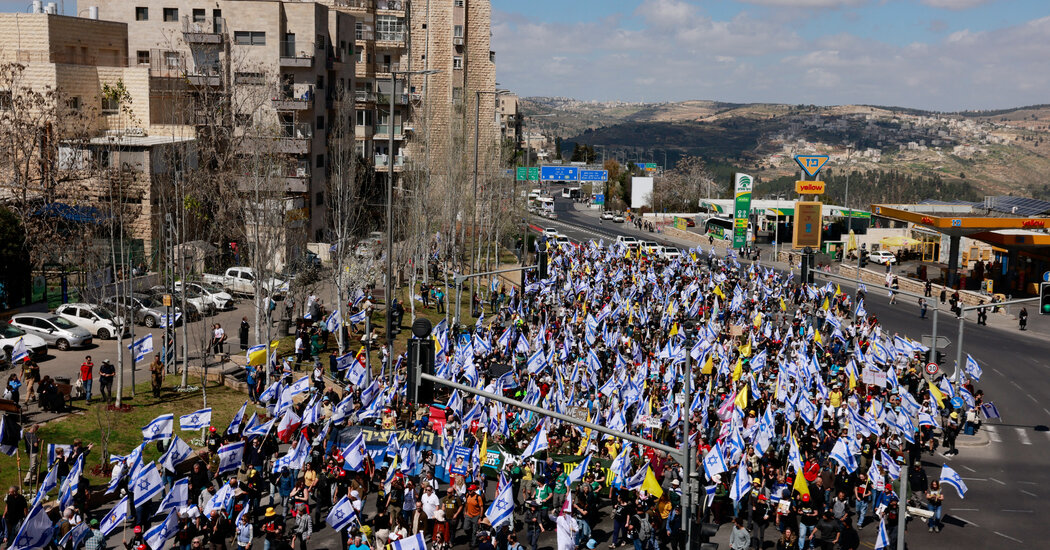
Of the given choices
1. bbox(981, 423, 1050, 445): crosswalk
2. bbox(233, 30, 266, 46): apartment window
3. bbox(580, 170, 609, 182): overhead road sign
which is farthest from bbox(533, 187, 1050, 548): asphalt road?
bbox(580, 170, 609, 182): overhead road sign

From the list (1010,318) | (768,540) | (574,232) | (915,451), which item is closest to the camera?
(768,540)

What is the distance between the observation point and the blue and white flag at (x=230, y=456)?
21.8m

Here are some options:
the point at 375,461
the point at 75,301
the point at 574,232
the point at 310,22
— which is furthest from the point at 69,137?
the point at 574,232

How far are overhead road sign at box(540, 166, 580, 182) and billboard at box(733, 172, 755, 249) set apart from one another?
3028 cm

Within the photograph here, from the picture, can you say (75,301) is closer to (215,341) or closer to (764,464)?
(215,341)

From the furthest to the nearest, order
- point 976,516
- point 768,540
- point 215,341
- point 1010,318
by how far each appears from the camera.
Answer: point 1010,318
point 215,341
point 976,516
point 768,540

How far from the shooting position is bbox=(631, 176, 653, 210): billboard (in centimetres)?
13862

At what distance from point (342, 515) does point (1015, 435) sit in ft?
75.3

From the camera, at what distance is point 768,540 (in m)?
22.0

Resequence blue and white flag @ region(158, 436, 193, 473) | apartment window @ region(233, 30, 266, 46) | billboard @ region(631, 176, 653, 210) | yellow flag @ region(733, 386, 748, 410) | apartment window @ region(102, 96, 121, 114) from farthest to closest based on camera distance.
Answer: billboard @ region(631, 176, 653, 210), apartment window @ region(233, 30, 266, 46), apartment window @ region(102, 96, 121, 114), yellow flag @ region(733, 386, 748, 410), blue and white flag @ region(158, 436, 193, 473)

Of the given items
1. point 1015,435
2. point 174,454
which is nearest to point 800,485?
point 174,454

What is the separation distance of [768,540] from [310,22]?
168ft

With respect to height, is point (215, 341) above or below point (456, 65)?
below

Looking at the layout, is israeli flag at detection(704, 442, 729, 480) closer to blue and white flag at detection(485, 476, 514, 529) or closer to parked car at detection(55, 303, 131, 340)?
blue and white flag at detection(485, 476, 514, 529)
